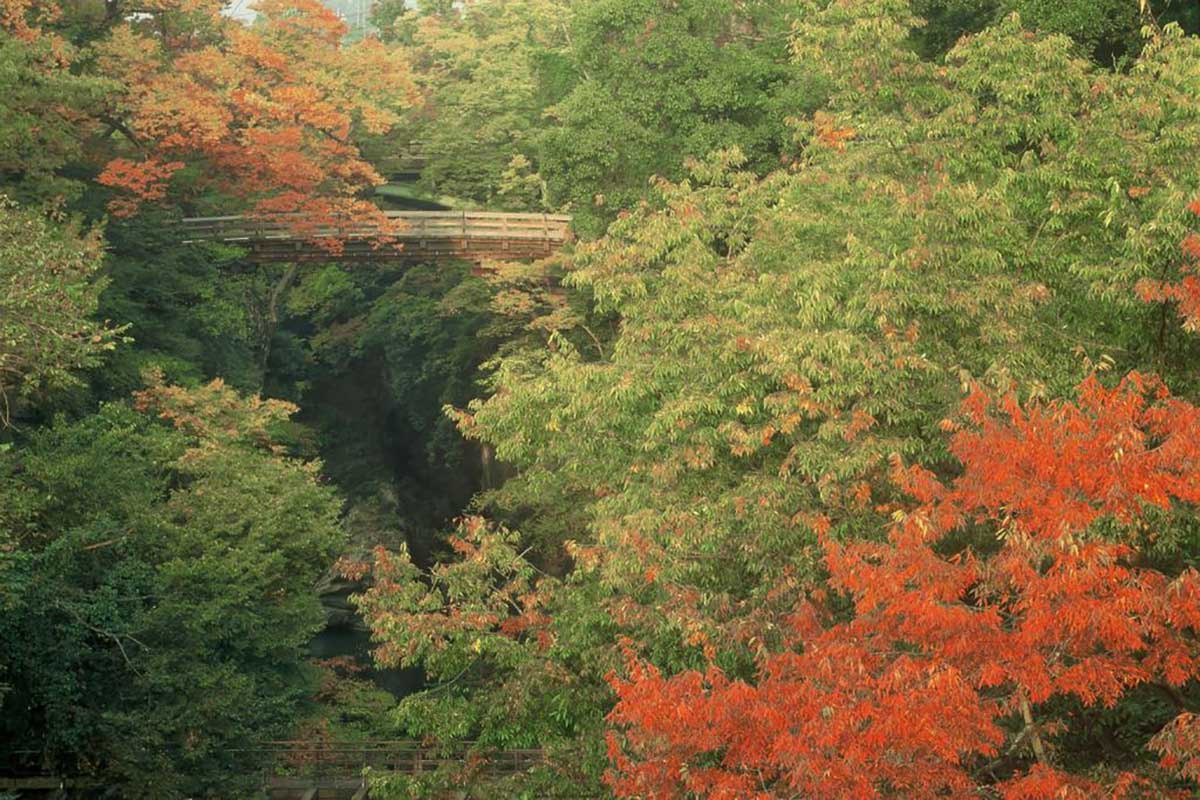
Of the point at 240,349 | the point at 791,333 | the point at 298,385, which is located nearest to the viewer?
the point at 791,333

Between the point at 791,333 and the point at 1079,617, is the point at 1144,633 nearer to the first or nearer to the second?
the point at 1079,617

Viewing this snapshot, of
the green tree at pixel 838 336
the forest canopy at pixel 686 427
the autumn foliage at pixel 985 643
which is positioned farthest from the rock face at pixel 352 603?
the autumn foliage at pixel 985 643

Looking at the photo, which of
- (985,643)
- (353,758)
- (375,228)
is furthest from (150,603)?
(375,228)

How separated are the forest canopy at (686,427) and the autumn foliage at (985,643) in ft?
0.13

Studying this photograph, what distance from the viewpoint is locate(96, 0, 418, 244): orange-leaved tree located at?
28.7m

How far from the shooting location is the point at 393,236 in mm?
33000

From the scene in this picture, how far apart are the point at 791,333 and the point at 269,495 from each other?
1304 centimetres

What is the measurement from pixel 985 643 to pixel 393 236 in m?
25.0

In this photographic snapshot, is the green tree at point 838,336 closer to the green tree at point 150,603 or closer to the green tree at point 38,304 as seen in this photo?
the green tree at point 150,603

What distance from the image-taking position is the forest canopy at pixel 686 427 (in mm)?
10211

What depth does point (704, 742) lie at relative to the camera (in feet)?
34.9

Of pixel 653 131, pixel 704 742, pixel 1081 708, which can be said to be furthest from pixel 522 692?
pixel 653 131

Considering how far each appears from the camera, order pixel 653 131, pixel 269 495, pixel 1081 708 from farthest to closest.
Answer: pixel 653 131, pixel 269 495, pixel 1081 708

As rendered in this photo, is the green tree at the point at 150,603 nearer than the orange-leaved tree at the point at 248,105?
Yes
